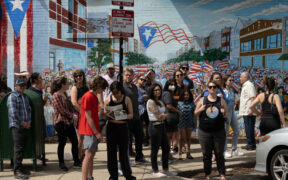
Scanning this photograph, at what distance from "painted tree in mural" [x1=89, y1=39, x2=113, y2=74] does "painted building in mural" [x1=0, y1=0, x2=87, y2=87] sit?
0.36 metres

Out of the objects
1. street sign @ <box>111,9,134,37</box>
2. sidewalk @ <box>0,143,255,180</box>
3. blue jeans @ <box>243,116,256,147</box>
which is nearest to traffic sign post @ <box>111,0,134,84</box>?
street sign @ <box>111,9,134,37</box>

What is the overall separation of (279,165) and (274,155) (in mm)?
176

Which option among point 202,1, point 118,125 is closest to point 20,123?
point 118,125

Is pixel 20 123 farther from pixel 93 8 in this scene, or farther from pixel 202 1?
pixel 202 1

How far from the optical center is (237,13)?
39.0 feet

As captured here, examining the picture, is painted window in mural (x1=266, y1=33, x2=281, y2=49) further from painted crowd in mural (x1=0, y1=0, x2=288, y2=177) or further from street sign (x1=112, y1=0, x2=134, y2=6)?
street sign (x1=112, y1=0, x2=134, y2=6)

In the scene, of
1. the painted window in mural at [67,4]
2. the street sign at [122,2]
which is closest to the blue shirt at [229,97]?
the street sign at [122,2]

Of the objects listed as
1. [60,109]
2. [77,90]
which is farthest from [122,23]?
[60,109]

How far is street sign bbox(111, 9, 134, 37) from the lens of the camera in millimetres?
6371

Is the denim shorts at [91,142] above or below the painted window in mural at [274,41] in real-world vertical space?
below

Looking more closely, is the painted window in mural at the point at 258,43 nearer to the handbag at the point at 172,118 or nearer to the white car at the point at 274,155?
the handbag at the point at 172,118

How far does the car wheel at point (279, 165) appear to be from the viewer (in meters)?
5.48

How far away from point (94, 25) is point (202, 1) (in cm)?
391

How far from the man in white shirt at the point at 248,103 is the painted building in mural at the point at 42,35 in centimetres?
604
